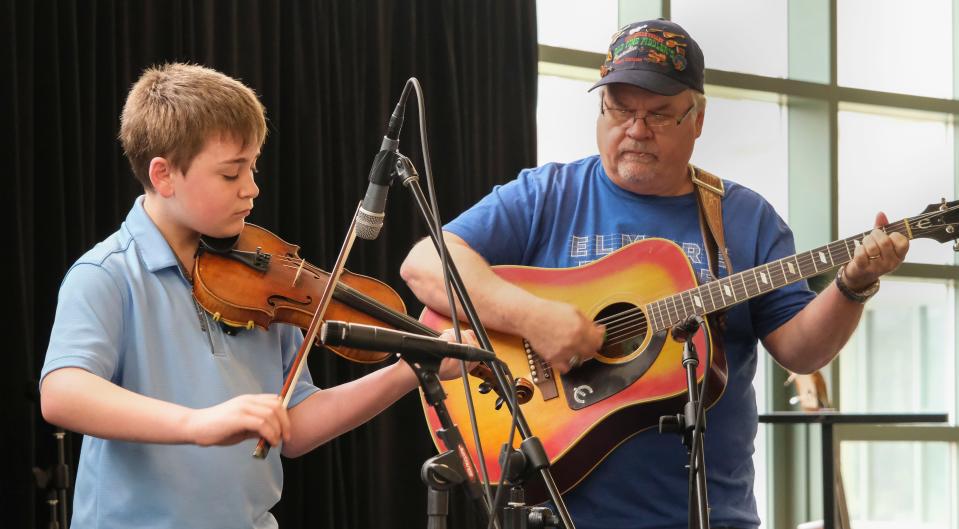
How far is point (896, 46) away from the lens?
6.27 m

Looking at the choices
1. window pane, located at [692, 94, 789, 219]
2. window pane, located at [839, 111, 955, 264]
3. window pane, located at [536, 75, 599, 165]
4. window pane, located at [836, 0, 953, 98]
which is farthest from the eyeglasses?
window pane, located at [836, 0, 953, 98]

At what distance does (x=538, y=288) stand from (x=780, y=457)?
12.0ft

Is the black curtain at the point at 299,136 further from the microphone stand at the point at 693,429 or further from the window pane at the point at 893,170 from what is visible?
the window pane at the point at 893,170

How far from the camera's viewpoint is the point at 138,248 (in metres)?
1.88

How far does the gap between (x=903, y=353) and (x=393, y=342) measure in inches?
211

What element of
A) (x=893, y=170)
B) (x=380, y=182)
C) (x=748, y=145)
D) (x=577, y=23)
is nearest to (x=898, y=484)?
(x=893, y=170)

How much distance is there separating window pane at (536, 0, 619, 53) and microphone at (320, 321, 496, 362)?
3.88 metres

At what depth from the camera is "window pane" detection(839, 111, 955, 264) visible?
19.6ft

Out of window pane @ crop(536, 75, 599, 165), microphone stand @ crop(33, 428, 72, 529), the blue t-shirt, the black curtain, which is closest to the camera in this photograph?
the blue t-shirt

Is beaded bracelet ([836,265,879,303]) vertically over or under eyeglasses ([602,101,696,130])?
under

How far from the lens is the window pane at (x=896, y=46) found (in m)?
6.07

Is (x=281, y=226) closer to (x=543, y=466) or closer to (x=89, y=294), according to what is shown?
(x=89, y=294)

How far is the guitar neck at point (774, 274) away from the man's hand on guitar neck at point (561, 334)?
23cm

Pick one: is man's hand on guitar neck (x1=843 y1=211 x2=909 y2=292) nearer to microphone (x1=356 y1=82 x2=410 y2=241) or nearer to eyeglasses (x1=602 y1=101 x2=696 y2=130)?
eyeglasses (x1=602 y1=101 x2=696 y2=130)
